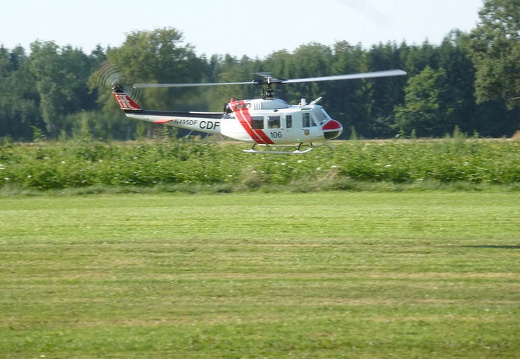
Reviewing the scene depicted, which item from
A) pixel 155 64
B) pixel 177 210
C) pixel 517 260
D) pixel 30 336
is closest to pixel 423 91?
pixel 155 64

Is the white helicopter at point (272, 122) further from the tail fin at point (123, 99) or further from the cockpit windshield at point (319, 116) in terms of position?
the tail fin at point (123, 99)

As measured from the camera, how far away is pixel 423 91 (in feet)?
196

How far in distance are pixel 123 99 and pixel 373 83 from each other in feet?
128

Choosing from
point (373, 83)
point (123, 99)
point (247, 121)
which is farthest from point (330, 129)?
point (373, 83)

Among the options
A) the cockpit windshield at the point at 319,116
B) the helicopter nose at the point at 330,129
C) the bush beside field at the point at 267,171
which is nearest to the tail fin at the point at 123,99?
the bush beside field at the point at 267,171

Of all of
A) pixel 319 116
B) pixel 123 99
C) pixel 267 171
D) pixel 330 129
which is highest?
pixel 123 99

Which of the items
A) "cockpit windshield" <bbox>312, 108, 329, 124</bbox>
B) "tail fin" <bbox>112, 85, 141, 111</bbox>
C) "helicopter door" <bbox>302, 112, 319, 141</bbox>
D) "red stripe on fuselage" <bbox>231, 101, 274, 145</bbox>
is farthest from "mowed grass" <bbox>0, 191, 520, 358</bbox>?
"tail fin" <bbox>112, 85, 141, 111</bbox>

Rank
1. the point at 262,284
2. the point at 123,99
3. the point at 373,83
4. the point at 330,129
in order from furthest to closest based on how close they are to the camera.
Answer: the point at 373,83 → the point at 123,99 → the point at 330,129 → the point at 262,284

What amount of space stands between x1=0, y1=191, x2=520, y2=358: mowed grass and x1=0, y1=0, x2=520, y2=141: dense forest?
21017 mm

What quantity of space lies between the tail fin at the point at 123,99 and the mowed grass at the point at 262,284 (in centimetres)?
806

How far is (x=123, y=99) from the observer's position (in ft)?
81.0

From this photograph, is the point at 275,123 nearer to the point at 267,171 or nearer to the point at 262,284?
the point at 267,171

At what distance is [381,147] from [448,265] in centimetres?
1636

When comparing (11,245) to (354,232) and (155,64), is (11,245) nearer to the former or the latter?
(354,232)
